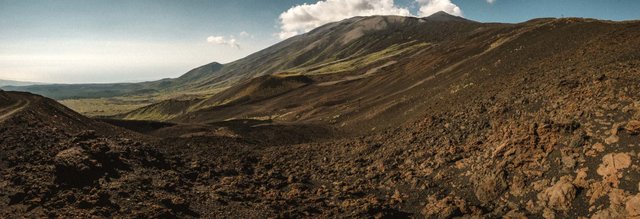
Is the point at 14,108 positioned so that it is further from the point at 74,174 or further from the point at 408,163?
the point at 408,163

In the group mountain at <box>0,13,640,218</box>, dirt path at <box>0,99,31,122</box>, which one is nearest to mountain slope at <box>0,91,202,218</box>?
mountain at <box>0,13,640,218</box>

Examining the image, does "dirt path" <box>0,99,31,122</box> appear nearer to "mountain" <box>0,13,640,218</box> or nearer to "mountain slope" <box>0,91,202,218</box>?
"mountain" <box>0,13,640,218</box>

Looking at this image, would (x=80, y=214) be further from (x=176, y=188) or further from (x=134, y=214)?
(x=176, y=188)

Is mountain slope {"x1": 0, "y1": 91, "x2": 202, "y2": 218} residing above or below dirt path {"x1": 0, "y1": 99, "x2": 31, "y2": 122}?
below

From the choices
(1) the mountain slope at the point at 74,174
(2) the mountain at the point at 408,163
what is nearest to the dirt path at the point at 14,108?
(2) the mountain at the point at 408,163

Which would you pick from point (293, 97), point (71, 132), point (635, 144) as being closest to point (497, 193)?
point (635, 144)

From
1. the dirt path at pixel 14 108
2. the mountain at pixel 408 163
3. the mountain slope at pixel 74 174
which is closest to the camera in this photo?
the mountain at pixel 408 163

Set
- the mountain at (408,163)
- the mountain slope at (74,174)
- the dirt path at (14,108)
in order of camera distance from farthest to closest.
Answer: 1. the dirt path at (14,108)
2. the mountain slope at (74,174)
3. the mountain at (408,163)

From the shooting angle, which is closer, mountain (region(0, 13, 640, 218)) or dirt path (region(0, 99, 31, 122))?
mountain (region(0, 13, 640, 218))

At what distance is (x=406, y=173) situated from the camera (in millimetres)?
21094

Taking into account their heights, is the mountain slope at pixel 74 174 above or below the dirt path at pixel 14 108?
below

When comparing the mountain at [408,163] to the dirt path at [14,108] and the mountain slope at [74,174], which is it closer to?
the mountain slope at [74,174]

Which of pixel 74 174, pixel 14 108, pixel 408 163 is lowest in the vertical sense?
pixel 408 163

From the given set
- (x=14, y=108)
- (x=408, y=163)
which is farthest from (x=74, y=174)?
(x=14, y=108)
